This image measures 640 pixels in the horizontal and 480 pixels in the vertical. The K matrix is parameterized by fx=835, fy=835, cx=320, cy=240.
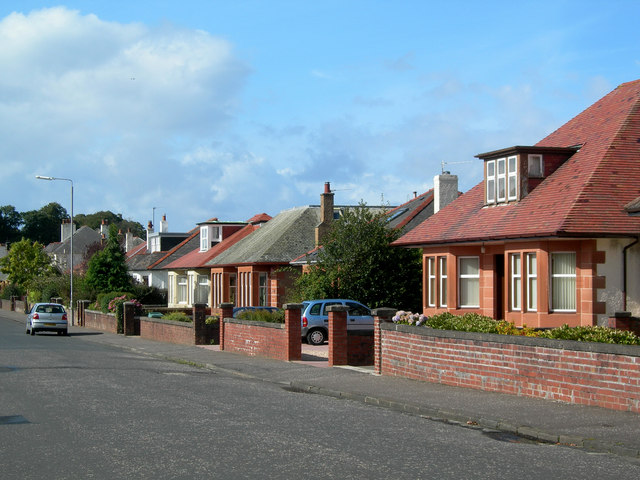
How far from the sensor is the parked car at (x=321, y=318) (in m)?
29.0

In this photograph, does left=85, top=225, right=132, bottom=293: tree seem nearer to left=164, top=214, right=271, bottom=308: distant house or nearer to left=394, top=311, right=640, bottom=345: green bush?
left=164, top=214, right=271, bottom=308: distant house

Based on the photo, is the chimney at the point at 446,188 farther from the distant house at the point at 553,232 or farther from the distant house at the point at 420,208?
the distant house at the point at 553,232

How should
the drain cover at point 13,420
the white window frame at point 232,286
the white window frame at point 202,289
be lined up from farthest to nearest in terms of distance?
1. the white window frame at point 202,289
2. the white window frame at point 232,286
3. the drain cover at point 13,420

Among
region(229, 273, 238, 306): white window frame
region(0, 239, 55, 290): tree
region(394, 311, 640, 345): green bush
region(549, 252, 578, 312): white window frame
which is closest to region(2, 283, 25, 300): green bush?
region(0, 239, 55, 290): tree

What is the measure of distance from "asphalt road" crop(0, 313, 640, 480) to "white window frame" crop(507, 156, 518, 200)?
10957 millimetres

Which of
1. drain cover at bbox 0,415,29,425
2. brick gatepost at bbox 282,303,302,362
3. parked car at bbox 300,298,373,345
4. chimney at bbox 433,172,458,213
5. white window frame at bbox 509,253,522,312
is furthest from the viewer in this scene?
chimney at bbox 433,172,458,213

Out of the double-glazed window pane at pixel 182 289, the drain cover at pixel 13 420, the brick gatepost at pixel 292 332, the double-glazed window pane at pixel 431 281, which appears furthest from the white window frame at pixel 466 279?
the double-glazed window pane at pixel 182 289

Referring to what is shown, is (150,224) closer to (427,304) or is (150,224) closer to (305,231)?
(305,231)

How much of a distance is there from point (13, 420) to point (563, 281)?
14.7 metres

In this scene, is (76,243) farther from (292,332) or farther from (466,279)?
(292,332)

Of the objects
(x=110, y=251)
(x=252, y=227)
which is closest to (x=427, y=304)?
(x=252, y=227)

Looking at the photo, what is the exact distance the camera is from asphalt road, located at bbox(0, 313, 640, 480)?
8.63 meters

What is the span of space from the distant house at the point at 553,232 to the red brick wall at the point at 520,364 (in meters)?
5.35

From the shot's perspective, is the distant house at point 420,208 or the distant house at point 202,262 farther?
the distant house at point 202,262
